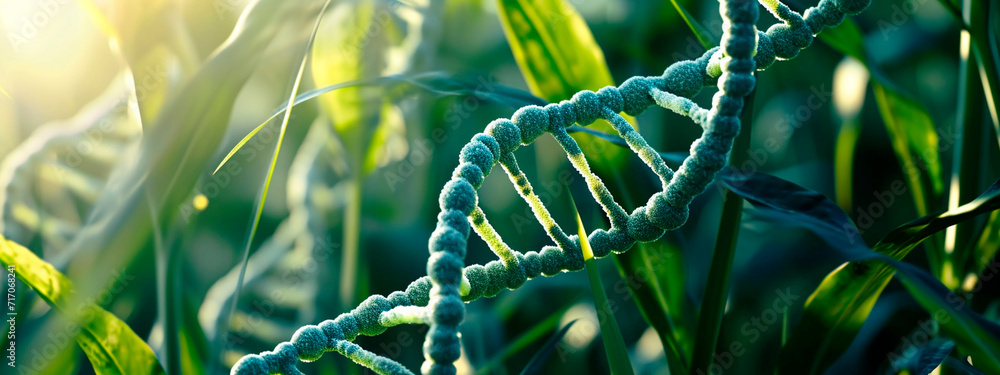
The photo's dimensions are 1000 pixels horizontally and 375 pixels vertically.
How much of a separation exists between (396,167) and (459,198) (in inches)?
21.2

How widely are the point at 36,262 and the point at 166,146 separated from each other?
14cm

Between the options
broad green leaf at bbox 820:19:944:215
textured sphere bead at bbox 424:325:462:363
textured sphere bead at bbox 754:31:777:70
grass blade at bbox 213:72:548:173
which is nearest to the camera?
textured sphere bead at bbox 424:325:462:363

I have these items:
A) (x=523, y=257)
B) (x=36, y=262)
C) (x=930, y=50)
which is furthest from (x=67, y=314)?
(x=930, y=50)

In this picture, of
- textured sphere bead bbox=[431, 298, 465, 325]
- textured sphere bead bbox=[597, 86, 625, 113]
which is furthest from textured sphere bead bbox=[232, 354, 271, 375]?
textured sphere bead bbox=[597, 86, 625, 113]

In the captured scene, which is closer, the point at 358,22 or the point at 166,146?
the point at 166,146

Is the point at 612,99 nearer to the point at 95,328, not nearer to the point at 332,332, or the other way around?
the point at 332,332

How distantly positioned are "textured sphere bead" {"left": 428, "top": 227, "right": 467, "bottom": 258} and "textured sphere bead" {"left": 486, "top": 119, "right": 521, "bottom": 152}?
6 cm

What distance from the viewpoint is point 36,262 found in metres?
0.43

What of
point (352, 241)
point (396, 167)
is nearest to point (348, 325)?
point (352, 241)

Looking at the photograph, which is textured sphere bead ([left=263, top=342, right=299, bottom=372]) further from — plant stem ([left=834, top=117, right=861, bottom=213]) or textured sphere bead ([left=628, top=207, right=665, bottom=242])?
plant stem ([left=834, top=117, right=861, bottom=213])

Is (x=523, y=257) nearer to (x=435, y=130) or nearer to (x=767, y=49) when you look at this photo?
(x=767, y=49)

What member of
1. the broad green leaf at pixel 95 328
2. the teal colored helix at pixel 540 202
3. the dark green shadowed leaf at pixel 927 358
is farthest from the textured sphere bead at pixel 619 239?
the broad green leaf at pixel 95 328

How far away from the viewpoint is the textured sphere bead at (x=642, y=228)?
0.31m

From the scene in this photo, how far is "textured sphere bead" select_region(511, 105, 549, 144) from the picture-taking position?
12.0 inches
